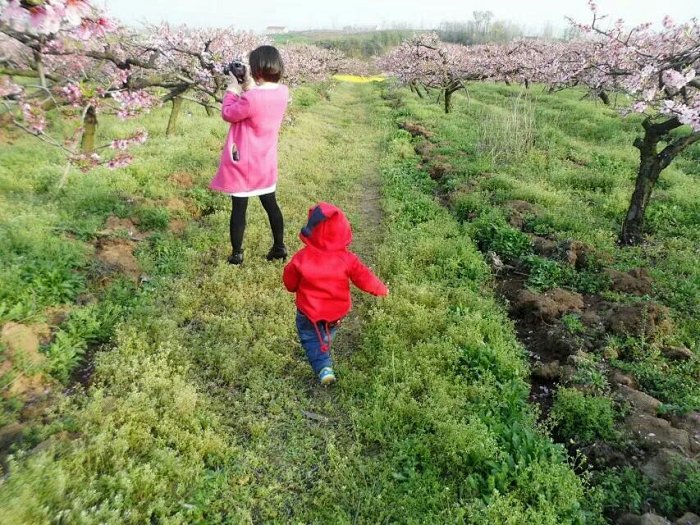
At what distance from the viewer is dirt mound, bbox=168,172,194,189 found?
8.92 m

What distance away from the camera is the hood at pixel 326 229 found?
13.3 ft

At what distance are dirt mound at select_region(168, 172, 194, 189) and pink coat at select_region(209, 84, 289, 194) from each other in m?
3.54

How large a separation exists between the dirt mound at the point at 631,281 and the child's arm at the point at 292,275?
4.58 meters

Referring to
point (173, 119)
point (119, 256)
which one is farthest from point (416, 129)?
point (119, 256)

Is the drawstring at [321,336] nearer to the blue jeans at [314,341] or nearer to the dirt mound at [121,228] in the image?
the blue jeans at [314,341]

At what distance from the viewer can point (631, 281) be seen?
243 inches

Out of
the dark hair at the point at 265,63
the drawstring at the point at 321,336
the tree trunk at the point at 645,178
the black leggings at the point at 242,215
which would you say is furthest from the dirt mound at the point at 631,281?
the dark hair at the point at 265,63

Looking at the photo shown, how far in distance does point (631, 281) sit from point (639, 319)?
1.11 meters

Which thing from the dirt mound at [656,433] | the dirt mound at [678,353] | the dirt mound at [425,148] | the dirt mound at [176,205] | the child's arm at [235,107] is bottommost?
the dirt mound at [656,433]

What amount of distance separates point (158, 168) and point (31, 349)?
590cm

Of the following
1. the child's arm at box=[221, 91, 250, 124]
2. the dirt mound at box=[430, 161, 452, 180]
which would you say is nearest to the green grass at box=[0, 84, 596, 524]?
the child's arm at box=[221, 91, 250, 124]

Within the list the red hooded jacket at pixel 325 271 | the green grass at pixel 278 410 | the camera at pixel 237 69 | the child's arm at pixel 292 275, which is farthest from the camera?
the camera at pixel 237 69

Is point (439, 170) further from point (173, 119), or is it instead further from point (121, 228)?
point (173, 119)

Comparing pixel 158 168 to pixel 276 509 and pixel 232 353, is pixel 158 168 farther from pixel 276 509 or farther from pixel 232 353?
pixel 276 509
